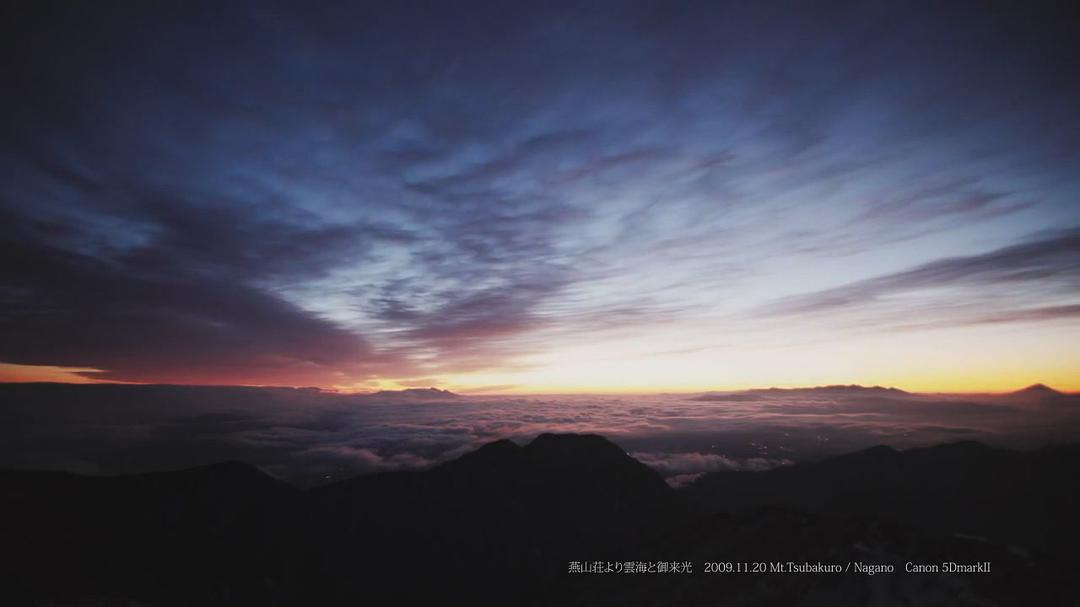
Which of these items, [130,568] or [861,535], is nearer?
[861,535]

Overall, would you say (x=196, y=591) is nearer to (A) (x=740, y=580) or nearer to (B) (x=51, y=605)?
(B) (x=51, y=605)

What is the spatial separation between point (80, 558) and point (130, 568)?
21.3 m

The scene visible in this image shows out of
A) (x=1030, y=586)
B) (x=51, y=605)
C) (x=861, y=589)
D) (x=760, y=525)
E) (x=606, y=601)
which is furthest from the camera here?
(x=760, y=525)

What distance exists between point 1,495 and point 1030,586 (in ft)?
1187

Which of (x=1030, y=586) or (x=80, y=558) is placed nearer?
(x=1030, y=586)

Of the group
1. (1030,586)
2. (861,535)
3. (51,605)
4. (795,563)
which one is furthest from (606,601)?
(51,605)

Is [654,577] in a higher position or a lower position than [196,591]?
higher

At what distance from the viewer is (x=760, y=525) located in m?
161

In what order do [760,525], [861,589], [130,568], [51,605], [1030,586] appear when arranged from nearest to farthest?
[1030,586], [861,589], [51,605], [760,525], [130,568]

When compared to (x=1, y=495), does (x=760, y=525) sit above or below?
below

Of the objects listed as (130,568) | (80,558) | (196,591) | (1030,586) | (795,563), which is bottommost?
(196,591)

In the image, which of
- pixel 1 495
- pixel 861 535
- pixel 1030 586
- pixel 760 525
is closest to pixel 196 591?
pixel 1 495

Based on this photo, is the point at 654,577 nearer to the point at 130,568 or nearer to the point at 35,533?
the point at 130,568

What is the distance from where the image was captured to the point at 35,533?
163000mm
